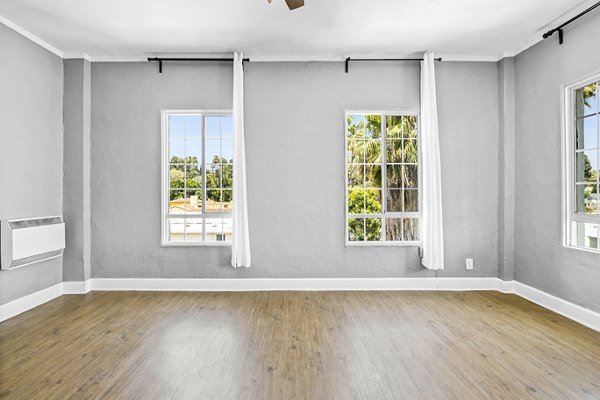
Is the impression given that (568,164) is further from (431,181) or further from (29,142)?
(29,142)

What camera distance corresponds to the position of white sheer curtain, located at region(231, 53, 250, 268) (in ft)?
13.9

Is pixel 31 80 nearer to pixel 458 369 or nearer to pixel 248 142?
Result: pixel 248 142

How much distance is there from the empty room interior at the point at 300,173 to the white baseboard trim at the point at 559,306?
2 centimetres

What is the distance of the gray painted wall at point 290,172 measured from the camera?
445 cm

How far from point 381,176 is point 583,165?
2049 millimetres

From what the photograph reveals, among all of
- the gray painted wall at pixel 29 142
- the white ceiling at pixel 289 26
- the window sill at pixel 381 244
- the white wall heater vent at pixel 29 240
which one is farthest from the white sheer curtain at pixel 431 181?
the gray painted wall at pixel 29 142

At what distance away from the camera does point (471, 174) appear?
4.46 m

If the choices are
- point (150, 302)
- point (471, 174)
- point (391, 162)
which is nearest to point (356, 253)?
point (391, 162)

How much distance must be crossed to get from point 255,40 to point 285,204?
1.95 meters

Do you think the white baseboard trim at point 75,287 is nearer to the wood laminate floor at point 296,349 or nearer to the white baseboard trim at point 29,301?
the white baseboard trim at point 29,301

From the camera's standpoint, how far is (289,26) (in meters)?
3.62

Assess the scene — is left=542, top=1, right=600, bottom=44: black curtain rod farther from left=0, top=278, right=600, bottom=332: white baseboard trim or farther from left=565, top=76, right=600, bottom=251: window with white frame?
left=0, top=278, right=600, bottom=332: white baseboard trim

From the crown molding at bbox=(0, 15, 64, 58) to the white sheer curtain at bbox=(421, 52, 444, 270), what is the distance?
14.5 ft

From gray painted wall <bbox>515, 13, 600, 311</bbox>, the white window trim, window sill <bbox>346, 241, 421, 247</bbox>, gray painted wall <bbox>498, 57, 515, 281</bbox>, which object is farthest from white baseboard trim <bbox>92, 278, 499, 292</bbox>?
the white window trim
